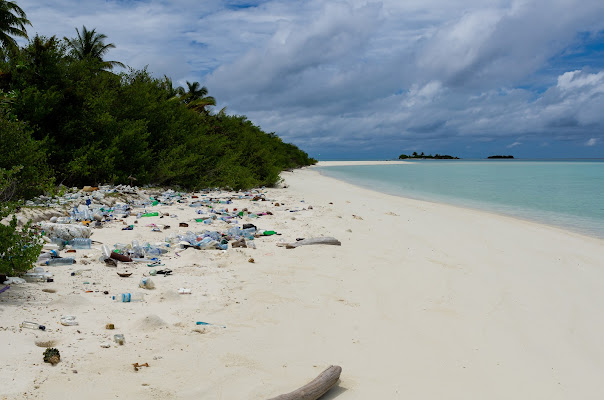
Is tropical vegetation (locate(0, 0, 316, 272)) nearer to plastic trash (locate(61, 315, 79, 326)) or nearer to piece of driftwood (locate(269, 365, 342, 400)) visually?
plastic trash (locate(61, 315, 79, 326))

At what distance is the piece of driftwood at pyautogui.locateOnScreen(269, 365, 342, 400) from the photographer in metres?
2.48

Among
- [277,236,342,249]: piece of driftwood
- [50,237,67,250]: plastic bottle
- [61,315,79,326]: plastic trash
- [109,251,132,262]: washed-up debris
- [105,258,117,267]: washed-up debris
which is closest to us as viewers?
[61,315,79,326]: plastic trash

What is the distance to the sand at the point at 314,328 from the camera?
8.87 ft

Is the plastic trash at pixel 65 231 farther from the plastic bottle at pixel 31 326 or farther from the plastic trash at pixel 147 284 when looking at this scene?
the plastic bottle at pixel 31 326

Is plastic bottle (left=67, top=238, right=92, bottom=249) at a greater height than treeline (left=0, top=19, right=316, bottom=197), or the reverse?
treeline (left=0, top=19, right=316, bottom=197)

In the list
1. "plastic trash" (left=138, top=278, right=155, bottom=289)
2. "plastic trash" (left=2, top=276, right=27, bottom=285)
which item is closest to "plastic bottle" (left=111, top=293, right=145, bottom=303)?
"plastic trash" (left=138, top=278, right=155, bottom=289)

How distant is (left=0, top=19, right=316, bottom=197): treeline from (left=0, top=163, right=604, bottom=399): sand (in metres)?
4.37

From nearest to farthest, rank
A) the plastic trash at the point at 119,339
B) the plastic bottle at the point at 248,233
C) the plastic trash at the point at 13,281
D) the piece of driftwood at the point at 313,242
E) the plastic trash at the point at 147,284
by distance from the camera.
Result: the plastic trash at the point at 119,339
the plastic trash at the point at 13,281
the plastic trash at the point at 147,284
the piece of driftwood at the point at 313,242
the plastic bottle at the point at 248,233

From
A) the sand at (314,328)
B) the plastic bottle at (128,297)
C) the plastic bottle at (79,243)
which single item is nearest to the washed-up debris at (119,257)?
the sand at (314,328)

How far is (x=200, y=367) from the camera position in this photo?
2.85 metres

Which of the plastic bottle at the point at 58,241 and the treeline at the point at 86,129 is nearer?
the plastic bottle at the point at 58,241

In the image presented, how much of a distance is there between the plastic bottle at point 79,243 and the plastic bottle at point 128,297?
6.85 ft

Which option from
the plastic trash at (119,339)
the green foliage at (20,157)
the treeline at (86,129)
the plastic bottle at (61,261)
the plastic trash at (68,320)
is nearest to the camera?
the plastic trash at (119,339)

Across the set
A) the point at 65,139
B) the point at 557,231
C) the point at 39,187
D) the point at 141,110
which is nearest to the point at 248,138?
the point at 141,110
